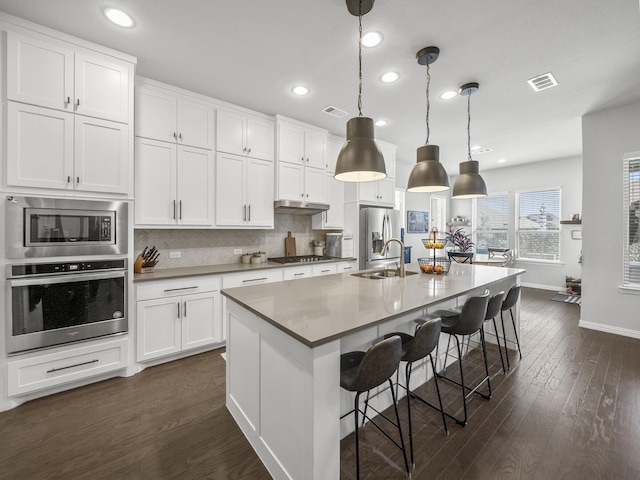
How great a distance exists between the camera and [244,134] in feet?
11.6

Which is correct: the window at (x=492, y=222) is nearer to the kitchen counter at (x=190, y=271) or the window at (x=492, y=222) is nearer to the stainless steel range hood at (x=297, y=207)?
the stainless steel range hood at (x=297, y=207)

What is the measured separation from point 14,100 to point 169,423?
2624 millimetres

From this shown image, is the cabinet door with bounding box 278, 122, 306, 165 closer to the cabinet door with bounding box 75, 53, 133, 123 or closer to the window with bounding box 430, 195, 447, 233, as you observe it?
the cabinet door with bounding box 75, 53, 133, 123

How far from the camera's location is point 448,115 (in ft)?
12.3

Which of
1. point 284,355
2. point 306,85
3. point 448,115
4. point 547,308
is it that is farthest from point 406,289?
point 547,308

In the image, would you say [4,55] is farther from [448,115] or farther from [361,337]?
[448,115]

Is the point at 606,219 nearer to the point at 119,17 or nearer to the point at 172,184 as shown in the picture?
the point at 172,184

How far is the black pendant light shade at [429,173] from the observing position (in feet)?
8.63

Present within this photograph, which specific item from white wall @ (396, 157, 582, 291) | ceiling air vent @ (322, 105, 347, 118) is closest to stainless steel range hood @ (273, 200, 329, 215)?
ceiling air vent @ (322, 105, 347, 118)

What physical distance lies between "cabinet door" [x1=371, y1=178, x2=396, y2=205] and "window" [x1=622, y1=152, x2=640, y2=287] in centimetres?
298

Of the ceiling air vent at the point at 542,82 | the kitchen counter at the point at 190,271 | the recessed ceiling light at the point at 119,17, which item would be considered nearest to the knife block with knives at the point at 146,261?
the kitchen counter at the point at 190,271

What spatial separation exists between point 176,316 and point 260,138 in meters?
2.39

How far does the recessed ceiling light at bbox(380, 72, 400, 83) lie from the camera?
9.04 feet

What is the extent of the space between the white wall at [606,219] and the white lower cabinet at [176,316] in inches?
192
